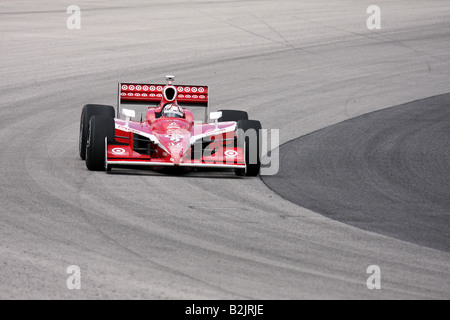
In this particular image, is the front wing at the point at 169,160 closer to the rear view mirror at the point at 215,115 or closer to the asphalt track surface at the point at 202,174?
the asphalt track surface at the point at 202,174

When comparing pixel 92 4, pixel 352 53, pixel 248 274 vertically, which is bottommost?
pixel 248 274

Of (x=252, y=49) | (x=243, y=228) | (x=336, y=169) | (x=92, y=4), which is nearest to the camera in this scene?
(x=243, y=228)

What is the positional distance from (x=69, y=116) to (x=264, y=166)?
21.7 feet

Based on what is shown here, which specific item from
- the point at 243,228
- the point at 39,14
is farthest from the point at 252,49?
the point at 243,228

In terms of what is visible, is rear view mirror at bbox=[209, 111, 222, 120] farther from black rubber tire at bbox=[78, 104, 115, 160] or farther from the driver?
black rubber tire at bbox=[78, 104, 115, 160]

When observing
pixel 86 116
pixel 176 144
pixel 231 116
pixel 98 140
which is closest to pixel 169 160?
pixel 176 144

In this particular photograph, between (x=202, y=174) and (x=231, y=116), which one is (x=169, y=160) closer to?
(x=202, y=174)

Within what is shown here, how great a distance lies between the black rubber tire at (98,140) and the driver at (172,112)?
1.21 meters

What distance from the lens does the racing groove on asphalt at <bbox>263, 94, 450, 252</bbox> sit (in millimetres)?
11734

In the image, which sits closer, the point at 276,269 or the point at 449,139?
the point at 276,269

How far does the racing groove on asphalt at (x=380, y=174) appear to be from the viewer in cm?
1173

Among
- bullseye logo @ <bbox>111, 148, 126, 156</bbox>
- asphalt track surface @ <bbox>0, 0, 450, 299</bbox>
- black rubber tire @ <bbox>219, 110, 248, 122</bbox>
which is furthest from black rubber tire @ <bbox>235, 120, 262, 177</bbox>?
bullseye logo @ <bbox>111, 148, 126, 156</bbox>

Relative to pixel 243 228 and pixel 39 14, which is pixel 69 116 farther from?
pixel 39 14

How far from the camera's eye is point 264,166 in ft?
51.0
